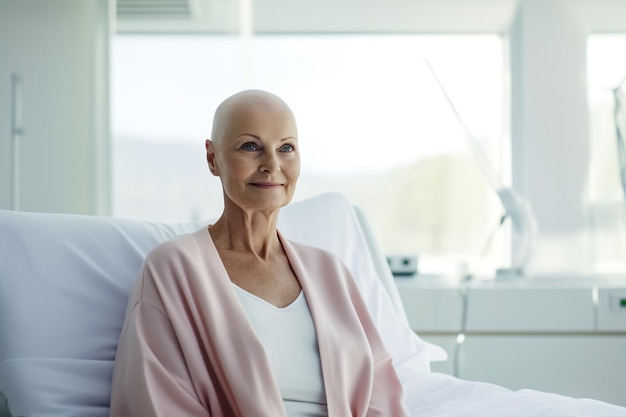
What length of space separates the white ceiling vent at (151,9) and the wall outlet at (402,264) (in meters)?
1.33

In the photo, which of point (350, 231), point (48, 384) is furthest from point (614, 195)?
point (48, 384)

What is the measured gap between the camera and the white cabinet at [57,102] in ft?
10.3

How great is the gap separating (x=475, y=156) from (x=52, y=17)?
5.70 feet

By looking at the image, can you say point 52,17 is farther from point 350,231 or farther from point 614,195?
point 614,195

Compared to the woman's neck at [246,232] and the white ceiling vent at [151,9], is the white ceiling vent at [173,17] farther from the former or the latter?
the woman's neck at [246,232]

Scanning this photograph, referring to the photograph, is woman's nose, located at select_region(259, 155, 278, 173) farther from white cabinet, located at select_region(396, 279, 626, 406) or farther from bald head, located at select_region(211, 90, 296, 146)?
white cabinet, located at select_region(396, 279, 626, 406)

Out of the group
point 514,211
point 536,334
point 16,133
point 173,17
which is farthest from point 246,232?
point 173,17

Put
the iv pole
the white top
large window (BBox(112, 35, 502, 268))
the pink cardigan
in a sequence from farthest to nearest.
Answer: large window (BBox(112, 35, 502, 268)) < the iv pole < the white top < the pink cardigan

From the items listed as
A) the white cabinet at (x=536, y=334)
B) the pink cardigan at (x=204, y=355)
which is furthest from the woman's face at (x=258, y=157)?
the white cabinet at (x=536, y=334)

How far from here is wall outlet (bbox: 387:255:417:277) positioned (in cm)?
313

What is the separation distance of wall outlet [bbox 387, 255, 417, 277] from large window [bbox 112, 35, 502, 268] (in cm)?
28

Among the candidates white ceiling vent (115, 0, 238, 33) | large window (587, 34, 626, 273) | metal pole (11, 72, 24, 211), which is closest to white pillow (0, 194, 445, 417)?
metal pole (11, 72, 24, 211)

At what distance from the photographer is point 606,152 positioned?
132 inches

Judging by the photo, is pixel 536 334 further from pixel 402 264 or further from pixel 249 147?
pixel 249 147
